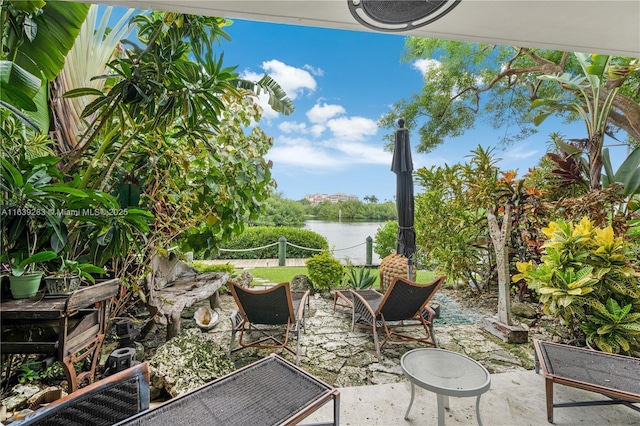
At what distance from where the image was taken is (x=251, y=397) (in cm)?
174

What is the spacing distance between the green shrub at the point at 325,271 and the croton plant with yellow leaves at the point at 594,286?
3080 mm

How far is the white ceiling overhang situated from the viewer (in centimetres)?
133

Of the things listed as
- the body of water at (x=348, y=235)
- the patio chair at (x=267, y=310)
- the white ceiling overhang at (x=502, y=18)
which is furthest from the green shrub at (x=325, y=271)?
the white ceiling overhang at (x=502, y=18)

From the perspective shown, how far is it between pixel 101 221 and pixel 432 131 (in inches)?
382

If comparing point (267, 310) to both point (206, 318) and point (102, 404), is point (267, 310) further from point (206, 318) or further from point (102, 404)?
point (102, 404)

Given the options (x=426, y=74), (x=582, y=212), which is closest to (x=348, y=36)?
(x=426, y=74)

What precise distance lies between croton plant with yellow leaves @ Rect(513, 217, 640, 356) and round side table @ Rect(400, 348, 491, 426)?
1.57m

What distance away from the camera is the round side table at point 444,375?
1.72m

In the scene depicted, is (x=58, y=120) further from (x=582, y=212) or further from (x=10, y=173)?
(x=582, y=212)

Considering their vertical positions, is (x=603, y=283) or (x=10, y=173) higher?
(x=10, y=173)

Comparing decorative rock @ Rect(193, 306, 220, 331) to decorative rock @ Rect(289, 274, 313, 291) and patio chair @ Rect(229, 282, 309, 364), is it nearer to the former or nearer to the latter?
patio chair @ Rect(229, 282, 309, 364)

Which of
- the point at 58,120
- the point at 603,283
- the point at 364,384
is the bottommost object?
the point at 364,384

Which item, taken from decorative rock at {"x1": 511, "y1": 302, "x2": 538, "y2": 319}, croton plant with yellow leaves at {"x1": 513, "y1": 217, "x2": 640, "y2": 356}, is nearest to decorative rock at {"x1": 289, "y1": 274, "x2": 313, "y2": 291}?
decorative rock at {"x1": 511, "y1": 302, "x2": 538, "y2": 319}

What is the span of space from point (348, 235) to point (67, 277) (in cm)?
785
